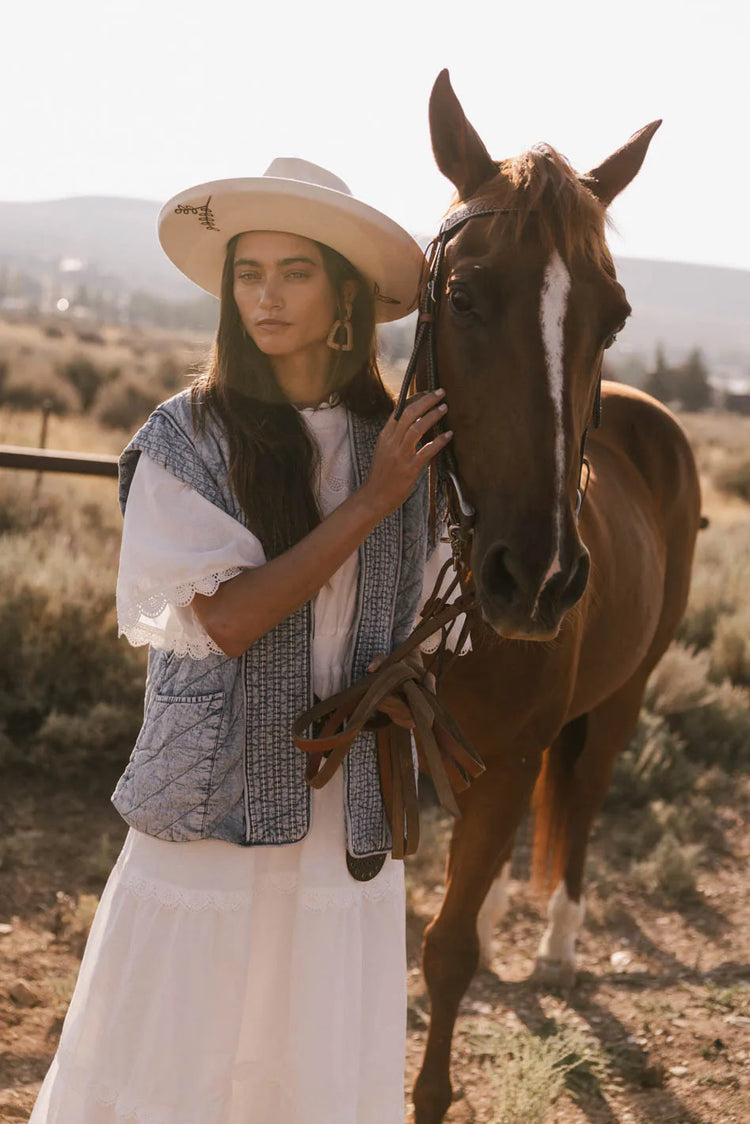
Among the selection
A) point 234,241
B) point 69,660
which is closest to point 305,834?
point 234,241

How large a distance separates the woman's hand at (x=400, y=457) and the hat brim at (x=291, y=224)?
0.32 m

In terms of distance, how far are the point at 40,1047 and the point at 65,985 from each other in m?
0.24

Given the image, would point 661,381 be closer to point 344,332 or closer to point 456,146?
point 456,146

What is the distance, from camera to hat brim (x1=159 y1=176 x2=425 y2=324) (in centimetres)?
189

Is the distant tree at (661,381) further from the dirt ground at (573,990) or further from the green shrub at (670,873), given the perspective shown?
the dirt ground at (573,990)

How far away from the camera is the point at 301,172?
2.01 meters

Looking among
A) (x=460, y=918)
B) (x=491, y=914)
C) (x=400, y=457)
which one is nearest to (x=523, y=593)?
(x=400, y=457)

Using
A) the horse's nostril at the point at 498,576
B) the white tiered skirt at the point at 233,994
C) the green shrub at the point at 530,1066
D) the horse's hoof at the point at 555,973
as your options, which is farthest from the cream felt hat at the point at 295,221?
the horse's hoof at the point at 555,973

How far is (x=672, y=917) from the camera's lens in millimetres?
4477

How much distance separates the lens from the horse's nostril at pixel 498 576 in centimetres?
182

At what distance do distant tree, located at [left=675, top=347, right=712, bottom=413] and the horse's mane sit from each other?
37.7m

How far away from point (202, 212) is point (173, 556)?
651 mm

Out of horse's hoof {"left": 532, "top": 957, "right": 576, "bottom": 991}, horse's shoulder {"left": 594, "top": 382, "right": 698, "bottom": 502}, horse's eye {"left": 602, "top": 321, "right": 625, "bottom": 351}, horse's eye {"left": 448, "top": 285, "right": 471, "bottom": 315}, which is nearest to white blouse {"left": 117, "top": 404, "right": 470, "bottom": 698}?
horse's eye {"left": 448, "top": 285, "right": 471, "bottom": 315}

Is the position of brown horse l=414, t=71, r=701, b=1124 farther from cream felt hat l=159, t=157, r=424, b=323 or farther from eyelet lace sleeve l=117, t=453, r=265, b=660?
eyelet lace sleeve l=117, t=453, r=265, b=660
